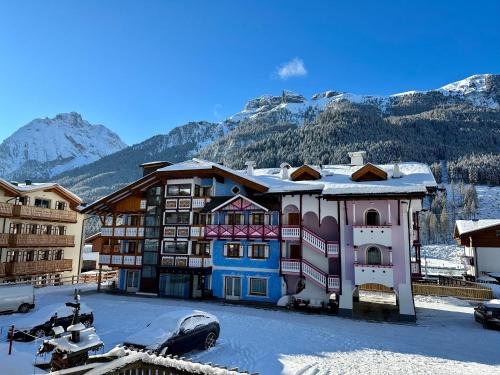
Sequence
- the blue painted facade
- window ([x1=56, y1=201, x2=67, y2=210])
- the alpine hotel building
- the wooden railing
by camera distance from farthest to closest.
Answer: window ([x1=56, y1=201, x2=67, y2=210])
the blue painted facade
the wooden railing
the alpine hotel building

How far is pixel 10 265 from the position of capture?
114 ft

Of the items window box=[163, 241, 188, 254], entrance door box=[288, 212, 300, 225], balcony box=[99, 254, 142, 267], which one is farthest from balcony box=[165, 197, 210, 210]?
entrance door box=[288, 212, 300, 225]

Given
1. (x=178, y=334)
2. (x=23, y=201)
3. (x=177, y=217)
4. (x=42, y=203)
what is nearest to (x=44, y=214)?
(x=42, y=203)

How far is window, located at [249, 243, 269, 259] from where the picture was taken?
29203 mm

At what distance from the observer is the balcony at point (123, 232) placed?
33.8 meters

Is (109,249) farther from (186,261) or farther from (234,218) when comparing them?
(234,218)

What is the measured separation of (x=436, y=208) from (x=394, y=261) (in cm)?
13926

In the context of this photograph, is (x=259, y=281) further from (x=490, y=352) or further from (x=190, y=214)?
(x=490, y=352)

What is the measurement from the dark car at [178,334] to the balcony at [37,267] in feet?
91.1

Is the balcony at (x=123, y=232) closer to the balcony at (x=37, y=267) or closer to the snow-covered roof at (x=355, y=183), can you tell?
the balcony at (x=37, y=267)

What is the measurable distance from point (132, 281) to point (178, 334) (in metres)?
22.5

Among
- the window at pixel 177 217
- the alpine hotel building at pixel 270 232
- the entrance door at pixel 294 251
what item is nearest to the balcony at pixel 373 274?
the alpine hotel building at pixel 270 232

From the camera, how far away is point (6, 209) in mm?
34312

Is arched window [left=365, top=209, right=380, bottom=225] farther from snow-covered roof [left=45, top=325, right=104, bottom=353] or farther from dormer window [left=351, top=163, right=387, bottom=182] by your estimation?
snow-covered roof [left=45, top=325, right=104, bottom=353]
